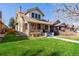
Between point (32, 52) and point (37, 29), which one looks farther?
point (37, 29)

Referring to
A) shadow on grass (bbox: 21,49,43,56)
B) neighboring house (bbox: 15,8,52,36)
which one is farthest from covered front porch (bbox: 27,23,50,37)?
shadow on grass (bbox: 21,49,43,56)

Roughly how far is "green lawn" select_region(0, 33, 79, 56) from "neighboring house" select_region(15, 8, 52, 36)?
14 cm

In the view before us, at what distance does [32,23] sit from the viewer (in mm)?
3725

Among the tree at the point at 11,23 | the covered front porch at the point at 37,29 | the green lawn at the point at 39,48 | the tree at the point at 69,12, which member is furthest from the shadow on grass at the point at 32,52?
the tree at the point at 69,12

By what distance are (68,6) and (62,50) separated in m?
0.59

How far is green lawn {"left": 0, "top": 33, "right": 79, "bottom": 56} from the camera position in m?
3.59

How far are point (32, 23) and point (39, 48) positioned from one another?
361 millimetres

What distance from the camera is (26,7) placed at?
3.67 metres

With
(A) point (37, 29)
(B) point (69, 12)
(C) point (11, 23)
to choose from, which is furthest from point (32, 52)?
(B) point (69, 12)

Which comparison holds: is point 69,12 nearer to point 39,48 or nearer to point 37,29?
point 37,29

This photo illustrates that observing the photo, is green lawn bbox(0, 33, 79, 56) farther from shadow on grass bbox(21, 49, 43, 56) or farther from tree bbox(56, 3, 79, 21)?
tree bbox(56, 3, 79, 21)

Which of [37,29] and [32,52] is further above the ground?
[37,29]

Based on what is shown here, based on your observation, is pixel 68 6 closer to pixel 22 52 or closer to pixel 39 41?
pixel 39 41

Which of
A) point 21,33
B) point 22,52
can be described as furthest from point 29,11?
point 22,52
